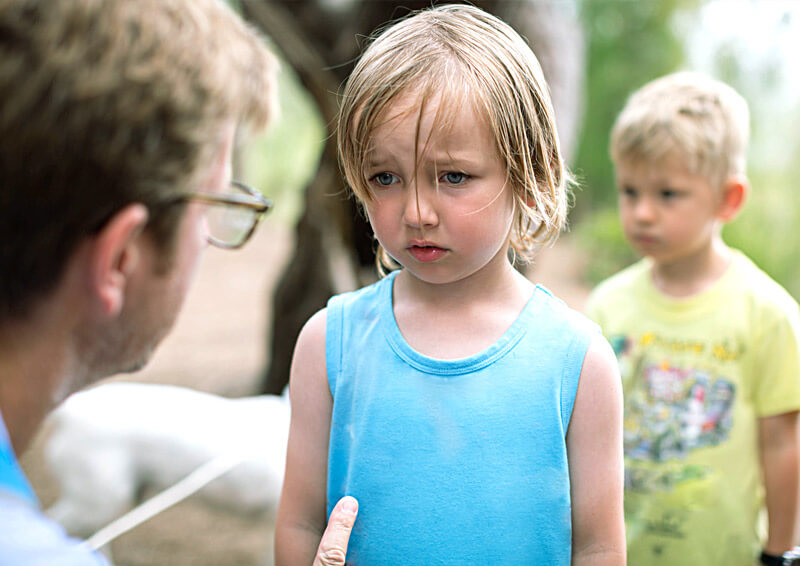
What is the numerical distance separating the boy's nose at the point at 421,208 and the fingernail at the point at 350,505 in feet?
1.64

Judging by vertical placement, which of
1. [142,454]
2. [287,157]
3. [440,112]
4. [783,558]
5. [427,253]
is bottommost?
[783,558]

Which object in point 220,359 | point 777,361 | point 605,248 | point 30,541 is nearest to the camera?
point 30,541

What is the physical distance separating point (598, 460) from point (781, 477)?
1118 millimetres

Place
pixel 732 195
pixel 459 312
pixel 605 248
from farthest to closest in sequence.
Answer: pixel 605 248 → pixel 732 195 → pixel 459 312

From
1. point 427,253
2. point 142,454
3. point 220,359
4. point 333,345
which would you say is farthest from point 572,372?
point 220,359

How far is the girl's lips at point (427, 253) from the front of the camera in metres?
1.38

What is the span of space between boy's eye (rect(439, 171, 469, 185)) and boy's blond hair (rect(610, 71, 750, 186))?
1.22 metres

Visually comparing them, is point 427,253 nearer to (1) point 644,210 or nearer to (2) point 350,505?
(2) point 350,505

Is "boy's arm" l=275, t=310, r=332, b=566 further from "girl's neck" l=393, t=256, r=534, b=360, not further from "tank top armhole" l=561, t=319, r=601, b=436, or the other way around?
"tank top armhole" l=561, t=319, r=601, b=436

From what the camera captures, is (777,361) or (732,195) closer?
(777,361)

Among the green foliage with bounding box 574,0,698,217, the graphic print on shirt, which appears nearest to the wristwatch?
the graphic print on shirt

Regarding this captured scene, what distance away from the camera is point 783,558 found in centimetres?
218

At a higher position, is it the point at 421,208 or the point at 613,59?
the point at 613,59

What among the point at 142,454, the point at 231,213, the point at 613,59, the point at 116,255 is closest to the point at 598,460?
the point at 231,213
